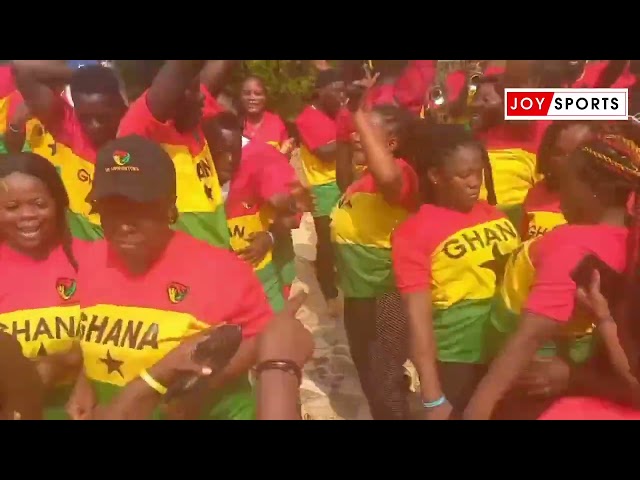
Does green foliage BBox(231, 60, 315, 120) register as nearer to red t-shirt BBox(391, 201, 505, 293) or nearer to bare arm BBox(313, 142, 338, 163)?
bare arm BBox(313, 142, 338, 163)

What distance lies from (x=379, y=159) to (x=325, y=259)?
0.88ft

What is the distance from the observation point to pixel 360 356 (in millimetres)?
1621

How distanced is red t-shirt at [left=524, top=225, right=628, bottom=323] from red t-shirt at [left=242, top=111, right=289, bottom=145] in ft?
2.18

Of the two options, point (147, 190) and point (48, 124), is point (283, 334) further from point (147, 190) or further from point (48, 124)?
point (48, 124)

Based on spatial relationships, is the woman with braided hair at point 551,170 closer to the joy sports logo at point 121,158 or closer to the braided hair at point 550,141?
the braided hair at point 550,141

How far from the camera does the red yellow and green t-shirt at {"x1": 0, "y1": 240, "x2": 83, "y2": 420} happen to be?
1604mm

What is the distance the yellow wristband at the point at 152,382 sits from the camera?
1.58 metres

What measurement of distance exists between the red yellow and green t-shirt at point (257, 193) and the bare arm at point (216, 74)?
155mm

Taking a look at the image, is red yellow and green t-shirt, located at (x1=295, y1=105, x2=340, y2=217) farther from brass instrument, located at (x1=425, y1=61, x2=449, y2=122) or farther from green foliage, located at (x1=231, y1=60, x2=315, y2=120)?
brass instrument, located at (x1=425, y1=61, x2=449, y2=122)

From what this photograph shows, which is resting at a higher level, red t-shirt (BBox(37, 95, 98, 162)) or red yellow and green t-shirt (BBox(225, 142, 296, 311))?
red t-shirt (BBox(37, 95, 98, 162))

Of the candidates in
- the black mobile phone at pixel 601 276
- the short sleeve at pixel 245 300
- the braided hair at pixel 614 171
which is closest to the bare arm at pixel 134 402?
the short sleeve at pixel 245 300

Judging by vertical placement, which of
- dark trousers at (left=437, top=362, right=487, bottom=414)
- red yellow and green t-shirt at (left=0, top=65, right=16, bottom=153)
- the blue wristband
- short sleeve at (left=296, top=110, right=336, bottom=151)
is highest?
red yellow and green t-shirt at (left=0, top=65, right=16, bottom=153)

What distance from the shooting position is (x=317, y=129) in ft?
5.22

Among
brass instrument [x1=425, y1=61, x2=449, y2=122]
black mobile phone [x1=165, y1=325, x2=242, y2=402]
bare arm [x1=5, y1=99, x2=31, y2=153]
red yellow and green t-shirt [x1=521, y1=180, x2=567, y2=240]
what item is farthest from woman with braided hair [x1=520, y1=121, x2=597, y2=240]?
bare arm [x1=5, y1=99, x2=31, y2=153]
